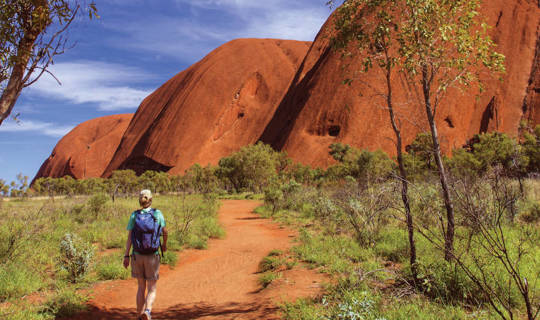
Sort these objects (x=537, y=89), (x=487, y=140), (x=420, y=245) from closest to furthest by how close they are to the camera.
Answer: (x=420, y=245), (x=487, y=140), (x=537, y=89)

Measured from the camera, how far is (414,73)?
4.20 metres

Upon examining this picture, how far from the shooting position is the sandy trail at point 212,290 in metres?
4.45

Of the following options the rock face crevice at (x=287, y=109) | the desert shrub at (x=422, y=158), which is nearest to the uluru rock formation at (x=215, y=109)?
the rock face crevice at (x=287, y=109)

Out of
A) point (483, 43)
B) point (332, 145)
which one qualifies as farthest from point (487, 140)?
point (483, 43)

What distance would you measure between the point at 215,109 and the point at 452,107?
133 feet

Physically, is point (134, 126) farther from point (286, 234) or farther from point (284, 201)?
point (286, 234)

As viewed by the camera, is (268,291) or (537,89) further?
(537,89)

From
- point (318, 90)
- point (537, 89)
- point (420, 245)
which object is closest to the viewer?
point (420, 245)

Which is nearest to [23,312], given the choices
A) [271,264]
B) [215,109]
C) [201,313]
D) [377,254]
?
[201,313]

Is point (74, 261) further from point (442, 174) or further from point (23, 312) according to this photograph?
point (442, 174)

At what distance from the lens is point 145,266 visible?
3949 millimetres

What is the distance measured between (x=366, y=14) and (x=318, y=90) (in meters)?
43.0

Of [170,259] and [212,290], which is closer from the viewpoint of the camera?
[212,290]

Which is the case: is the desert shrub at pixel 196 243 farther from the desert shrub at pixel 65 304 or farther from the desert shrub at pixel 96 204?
the desert shrub at pixel 96 204
